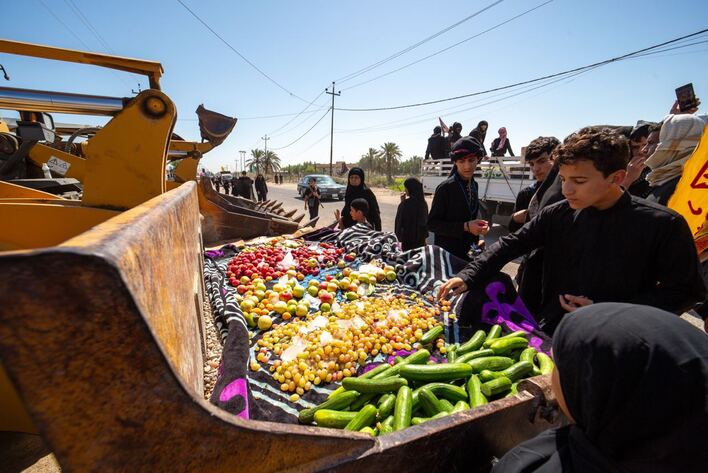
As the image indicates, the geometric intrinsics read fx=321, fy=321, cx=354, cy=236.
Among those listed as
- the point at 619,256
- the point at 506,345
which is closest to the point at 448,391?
the point at 506,345

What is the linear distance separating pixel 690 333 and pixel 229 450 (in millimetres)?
1385

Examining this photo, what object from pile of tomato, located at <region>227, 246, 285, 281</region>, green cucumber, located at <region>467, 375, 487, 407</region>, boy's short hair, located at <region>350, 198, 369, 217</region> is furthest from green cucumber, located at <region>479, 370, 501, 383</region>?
boy's short hair, located at <region>350, 198, 369, 217</region>

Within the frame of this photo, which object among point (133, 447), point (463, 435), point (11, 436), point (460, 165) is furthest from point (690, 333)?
point (11, 436)

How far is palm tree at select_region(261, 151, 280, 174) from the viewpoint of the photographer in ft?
262

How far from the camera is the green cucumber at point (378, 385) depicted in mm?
2057

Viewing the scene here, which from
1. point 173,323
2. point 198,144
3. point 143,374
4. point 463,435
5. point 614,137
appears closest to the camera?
point 143,374

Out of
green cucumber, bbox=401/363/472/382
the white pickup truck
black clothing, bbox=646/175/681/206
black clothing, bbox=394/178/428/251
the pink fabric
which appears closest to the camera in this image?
green cucumber, bbox=401/363/472/382

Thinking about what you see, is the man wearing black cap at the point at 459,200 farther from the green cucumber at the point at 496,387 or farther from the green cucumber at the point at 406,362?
the green cucumber at the point at 496,387

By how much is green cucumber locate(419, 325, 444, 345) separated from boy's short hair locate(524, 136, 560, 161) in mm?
2625

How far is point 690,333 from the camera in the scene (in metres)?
0.90

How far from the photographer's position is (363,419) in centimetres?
184

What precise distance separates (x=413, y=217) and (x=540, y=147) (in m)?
2.03

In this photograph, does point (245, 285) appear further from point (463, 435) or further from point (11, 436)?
point (463, 435)

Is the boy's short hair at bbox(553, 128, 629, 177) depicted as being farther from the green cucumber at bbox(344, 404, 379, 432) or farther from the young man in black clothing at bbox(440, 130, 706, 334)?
the green cucumber at bbox(344, 404, 379, 432)
